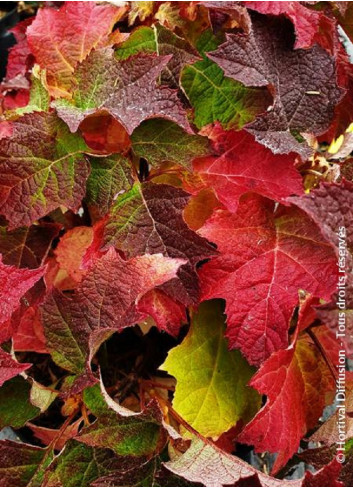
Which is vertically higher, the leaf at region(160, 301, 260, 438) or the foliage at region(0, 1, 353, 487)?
the foliage at region(0, 1, 353, 487)

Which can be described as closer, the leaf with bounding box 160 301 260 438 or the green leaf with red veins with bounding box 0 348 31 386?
the green leaf with red veins with bounding box 0 348 31 386

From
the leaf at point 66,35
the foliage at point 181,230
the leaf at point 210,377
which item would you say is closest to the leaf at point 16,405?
the foliage at point 181,230

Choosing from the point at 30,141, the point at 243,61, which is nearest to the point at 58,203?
the point at 30,141

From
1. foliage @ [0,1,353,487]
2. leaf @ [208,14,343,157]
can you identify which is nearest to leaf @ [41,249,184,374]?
foliage @ [0,1,353,487]

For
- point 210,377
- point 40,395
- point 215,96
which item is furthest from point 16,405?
point 215,96

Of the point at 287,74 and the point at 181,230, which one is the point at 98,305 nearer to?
the point at 181,230

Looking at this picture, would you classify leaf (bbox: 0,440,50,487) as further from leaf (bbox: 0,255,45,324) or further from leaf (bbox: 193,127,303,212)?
leaf (bbox: 193,127,303,212)
